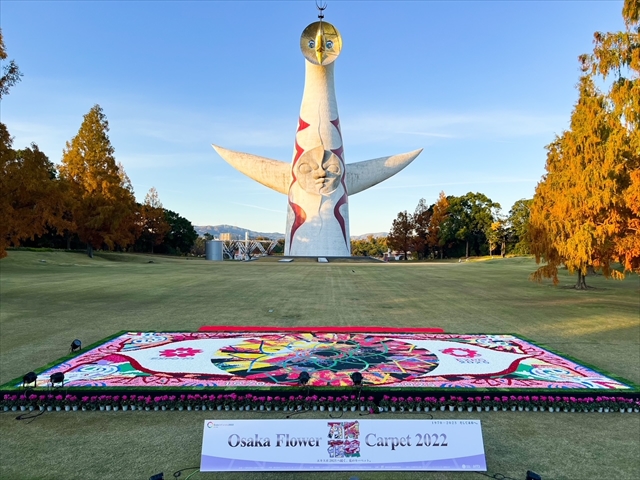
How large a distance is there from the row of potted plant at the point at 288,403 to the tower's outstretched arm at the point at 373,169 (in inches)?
1536

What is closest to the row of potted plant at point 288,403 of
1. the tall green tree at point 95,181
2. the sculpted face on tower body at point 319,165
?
the tall green tree at point 95,181

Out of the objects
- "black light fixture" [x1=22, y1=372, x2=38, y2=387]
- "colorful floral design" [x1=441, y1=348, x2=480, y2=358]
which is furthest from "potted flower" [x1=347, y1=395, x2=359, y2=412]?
"black light fixture" [x1=22, y1=372, x2=38, y2=387]

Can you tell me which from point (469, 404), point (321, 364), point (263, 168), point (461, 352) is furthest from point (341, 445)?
point (263, 168)

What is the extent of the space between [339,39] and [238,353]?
118 ft

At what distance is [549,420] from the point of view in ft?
17.1

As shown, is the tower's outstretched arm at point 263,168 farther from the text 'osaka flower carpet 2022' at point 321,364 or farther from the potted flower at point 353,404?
the potted flower at point 353,404

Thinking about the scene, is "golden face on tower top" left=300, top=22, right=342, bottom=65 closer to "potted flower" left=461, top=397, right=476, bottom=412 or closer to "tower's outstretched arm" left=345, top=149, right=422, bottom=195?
"tower's outstretched arm" left=345, top=149, right=422, bottom=195

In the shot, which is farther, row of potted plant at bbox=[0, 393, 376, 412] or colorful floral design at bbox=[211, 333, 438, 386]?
colorful floral design at bbox=[211, 333, 438, 386]

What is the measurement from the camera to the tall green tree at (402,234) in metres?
62.3

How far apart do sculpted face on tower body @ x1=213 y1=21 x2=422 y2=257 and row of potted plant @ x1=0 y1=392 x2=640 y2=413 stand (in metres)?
34.2

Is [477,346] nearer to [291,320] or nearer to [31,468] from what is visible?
[291,320]

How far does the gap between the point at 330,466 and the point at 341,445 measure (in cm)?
18

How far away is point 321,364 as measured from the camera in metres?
6.77

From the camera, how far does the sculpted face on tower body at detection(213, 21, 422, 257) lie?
126 feet
